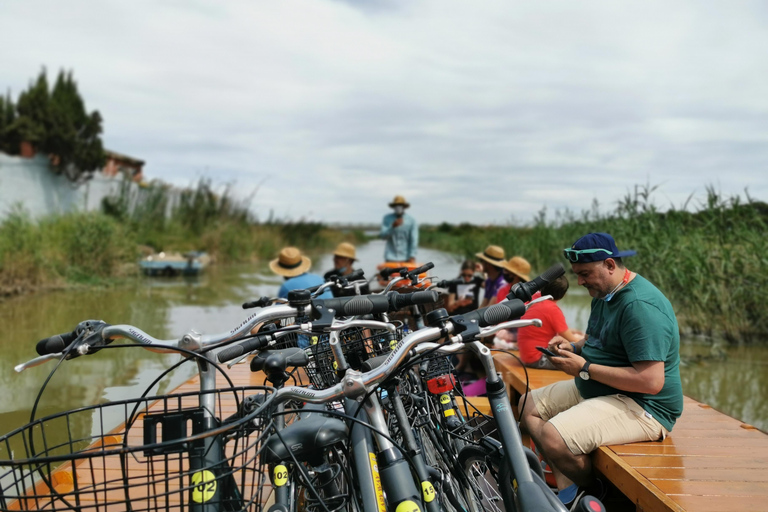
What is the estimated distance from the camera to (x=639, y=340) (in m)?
2.53

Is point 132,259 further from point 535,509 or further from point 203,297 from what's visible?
point 535,509

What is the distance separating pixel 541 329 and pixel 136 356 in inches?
188

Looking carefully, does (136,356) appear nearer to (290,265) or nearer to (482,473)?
(290,265)

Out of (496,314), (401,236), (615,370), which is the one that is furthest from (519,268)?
(496,314)

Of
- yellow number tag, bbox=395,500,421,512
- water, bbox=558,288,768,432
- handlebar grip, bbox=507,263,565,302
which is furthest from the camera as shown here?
water, bbox=558,288,768,432

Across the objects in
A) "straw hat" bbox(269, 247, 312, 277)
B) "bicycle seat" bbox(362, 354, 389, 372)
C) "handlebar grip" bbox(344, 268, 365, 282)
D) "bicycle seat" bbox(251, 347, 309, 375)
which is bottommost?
"straw hat" bbox(269, 247, 312, 277)

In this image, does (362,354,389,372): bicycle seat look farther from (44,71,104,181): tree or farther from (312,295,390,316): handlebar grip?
(44,71,104,181): tree

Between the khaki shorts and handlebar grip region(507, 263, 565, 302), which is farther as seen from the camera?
the khaki shorts

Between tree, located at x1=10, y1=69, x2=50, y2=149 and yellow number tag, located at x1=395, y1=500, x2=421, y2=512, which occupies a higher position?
tree, located at x1=10, y1=69, x2=50, y2=149

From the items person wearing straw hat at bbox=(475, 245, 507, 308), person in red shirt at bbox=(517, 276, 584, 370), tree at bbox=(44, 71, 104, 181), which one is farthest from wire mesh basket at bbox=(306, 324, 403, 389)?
tree at bbox=(44, 71, 104, 181)

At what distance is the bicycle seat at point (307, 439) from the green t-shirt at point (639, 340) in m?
1.31

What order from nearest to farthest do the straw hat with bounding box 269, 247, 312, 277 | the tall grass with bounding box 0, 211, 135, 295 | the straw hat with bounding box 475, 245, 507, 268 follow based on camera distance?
1. the straw hat with bounding box 269, 247, 312, 277
2. the straw hat with bounding box 475, 245, 507, 268
3. the tall grass with bounding box 0, 211, 135, 295

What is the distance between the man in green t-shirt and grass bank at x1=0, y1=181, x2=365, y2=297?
34.1ft

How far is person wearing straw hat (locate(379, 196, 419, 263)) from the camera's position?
7852 millimetres
